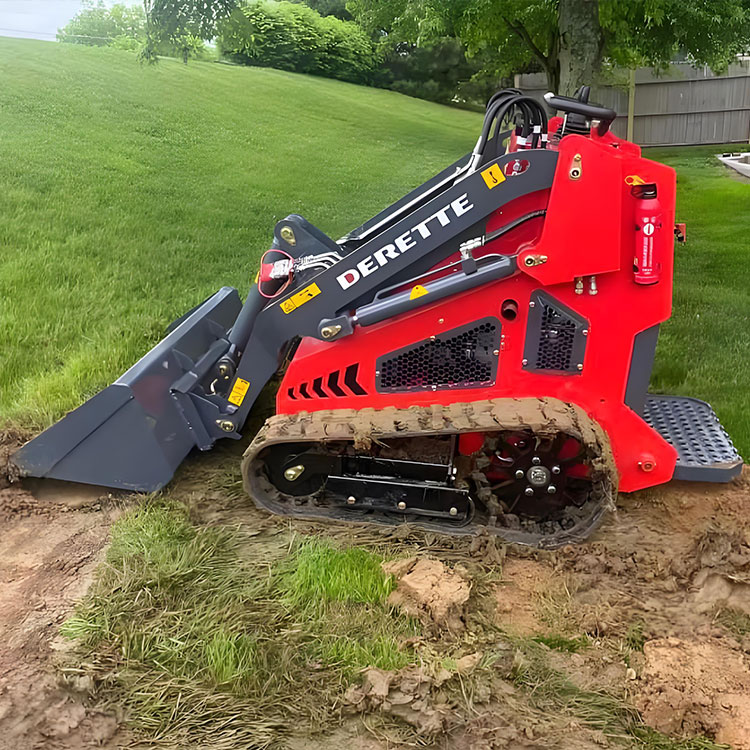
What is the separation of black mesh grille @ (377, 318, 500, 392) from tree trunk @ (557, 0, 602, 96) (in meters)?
4.22

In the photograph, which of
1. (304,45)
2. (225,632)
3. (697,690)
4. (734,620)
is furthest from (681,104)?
(225,632)

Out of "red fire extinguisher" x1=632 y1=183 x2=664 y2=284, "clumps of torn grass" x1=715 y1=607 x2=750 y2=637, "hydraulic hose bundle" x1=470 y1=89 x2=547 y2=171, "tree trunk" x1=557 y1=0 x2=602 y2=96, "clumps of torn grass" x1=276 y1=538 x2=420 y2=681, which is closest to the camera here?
"clumps of torn grass" x1=276 y1=538 x2=420 y2=681

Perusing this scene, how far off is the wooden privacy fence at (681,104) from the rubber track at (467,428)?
11924mm

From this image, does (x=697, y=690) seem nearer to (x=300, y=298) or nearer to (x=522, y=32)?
(x=300, y=298)

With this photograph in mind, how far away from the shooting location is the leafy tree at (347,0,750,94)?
5.98m

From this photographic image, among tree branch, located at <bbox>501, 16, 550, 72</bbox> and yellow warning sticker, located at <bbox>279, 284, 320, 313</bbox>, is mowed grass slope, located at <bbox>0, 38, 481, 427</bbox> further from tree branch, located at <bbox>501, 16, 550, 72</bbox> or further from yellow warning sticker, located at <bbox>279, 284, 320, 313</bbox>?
yellow warning sticker, located at <bbox>279, 284, 320, 313</bbox>

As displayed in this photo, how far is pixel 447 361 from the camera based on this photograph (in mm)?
3355

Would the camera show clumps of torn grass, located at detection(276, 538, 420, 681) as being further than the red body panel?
No

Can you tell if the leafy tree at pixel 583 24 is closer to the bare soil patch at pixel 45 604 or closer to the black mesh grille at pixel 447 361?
the black mesh grille at pixel 447 361

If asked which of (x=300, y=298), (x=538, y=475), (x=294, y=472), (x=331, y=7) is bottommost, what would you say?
(x=294, y=472)

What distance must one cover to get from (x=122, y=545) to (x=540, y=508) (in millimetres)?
1908

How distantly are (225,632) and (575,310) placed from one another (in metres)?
1.98

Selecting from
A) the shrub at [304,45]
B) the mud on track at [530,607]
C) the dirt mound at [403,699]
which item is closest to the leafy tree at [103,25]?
the shrub at [304,45]

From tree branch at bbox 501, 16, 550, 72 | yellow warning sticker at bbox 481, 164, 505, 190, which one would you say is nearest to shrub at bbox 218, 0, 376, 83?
tree branch at bbox 501, 16, 550, 72
